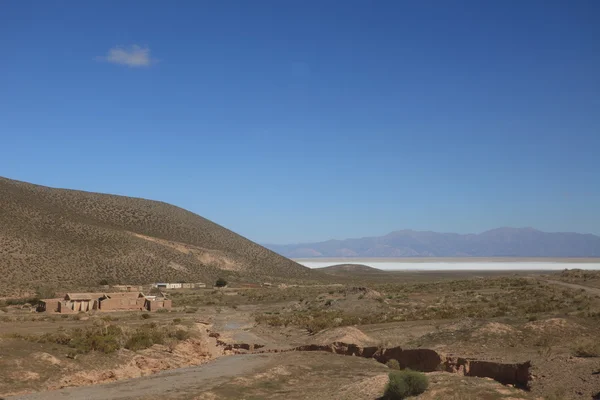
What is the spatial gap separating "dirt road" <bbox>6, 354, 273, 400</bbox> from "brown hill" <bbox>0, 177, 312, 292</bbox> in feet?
158

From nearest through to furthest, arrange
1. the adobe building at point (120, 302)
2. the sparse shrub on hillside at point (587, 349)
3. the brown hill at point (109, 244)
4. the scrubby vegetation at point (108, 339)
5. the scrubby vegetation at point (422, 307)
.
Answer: the sparse shrub on hillside at point (587, 349) < the scrubby vegetation at point (108, 339) < the scrubby vegetation at point (422, 307) < the adobe building at point (120, 302) < the brown hill at point (109, 244)

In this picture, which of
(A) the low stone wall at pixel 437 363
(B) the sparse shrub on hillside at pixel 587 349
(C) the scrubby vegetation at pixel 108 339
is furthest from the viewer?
(C) the scrubby vegetation at pixel 108 339

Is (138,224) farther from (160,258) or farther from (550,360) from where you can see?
(550,360)

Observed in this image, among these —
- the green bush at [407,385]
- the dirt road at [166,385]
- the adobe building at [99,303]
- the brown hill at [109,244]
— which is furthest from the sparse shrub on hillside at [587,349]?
the brown hill at [109,244]

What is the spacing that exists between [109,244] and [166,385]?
72.0m

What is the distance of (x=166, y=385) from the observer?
68.9 feet

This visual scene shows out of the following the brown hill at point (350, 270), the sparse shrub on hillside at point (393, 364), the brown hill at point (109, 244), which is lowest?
the sparse shrub on hillside at point (393, 364)

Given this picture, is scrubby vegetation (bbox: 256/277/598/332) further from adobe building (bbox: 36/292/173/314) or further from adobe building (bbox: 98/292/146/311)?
adobe building (bbox: 98/292/146/311)

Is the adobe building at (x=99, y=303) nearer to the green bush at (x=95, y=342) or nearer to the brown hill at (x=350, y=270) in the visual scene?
the green bush at (x=95, y=342)

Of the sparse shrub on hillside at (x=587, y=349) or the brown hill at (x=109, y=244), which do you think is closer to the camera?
the sparse shrub on hillside at (x=587, y=349)

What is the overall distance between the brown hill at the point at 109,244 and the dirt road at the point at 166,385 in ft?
158

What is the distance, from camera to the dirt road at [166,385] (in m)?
19.4

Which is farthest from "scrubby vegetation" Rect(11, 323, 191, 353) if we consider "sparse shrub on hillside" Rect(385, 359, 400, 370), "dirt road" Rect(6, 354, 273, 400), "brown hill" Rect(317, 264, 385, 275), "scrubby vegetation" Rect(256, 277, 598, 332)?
"brown hill" Rect(317, 264, 385, 275)

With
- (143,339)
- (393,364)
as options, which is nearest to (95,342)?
(143,339)
